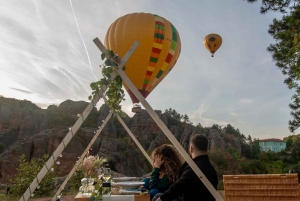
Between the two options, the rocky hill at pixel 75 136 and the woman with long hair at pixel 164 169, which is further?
the rocky hill at pixel 75 136

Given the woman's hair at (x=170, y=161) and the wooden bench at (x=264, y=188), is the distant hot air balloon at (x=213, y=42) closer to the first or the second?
the woman's hair at (x=170, y=161)

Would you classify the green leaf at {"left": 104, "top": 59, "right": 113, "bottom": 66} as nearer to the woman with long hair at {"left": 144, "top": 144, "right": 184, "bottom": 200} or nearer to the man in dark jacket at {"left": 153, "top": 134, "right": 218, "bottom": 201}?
the woman with long hair at {"left": 144, "top": 144, "right": 184, "bottom": 200}

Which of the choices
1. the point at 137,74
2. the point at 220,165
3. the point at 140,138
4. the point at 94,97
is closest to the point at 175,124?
the point at 140,138

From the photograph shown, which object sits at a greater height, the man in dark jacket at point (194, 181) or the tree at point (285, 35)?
the tree at point (285, 35)

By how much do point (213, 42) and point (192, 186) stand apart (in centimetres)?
1313

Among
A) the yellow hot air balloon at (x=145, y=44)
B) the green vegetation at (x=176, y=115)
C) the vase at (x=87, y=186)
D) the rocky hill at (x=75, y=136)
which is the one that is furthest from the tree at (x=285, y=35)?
the green vegetation at (x=176, y=115)

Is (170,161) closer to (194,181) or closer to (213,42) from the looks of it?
(194,181)

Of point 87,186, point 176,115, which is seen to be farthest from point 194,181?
point 176,115

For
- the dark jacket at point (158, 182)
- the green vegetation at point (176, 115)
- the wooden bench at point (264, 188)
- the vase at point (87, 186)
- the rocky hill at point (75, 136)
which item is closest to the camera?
the wooden bench at point (264, 188)

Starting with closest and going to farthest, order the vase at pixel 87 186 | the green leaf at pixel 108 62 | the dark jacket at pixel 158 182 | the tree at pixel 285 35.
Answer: the vase at pixel 87 186 → the dark jacket at pixel 158 182 → the green leaf at pixel 108 62 → the tree at pixel 285 35

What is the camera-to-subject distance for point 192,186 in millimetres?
2342

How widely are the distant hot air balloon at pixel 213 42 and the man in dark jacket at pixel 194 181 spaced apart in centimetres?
1285

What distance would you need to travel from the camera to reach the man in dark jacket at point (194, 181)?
2311 mm

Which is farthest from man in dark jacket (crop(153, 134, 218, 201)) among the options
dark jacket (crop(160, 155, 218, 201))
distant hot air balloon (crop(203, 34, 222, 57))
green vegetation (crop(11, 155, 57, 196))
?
distant hot air balloon (crop(203, 34, 222, 57))
